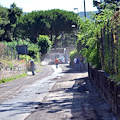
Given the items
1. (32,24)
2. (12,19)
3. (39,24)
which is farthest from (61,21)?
(12,19)

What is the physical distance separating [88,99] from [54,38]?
205 feet

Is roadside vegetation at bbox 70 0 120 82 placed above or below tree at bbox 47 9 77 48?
below

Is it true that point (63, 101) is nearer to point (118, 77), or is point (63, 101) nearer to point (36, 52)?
point (118, 77)

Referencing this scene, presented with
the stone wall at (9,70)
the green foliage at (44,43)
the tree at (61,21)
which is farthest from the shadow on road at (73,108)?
the tree at (61,21)

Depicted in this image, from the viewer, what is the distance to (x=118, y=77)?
784cm

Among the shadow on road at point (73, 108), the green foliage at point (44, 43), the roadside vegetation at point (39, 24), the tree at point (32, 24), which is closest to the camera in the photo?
the shadow on road at point (73, 108)

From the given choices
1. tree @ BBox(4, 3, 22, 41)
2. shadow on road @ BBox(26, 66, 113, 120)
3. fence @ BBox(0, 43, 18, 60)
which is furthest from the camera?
tree @ BBox(4, 3, 22, 41)

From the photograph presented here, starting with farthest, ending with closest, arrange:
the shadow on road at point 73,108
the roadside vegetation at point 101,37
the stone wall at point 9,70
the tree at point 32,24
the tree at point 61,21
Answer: the tree at point 61,21, the tree at point 32,24, the stone wall at point 9,70, the roadside vegetation at point 101,37, the shadow on road at point 73,108

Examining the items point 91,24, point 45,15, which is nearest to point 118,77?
point 91,24

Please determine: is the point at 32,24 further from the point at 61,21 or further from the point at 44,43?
the point at 61,21

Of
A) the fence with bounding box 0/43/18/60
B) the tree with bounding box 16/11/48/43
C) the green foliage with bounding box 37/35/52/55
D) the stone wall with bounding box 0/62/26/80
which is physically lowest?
the stone wall with bounding box 0/62/26/80

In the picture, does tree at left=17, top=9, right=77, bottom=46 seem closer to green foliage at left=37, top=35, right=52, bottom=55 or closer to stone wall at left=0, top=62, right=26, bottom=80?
green foliage at left=37, top=35, right=52, bottom=55

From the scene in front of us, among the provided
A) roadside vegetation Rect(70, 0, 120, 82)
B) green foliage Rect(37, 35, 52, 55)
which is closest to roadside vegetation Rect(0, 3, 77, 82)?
green foliage Rect(37, 35, 52, 55)

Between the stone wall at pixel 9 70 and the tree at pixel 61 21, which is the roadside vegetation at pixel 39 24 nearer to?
Answer: the tree at pixel 61 21
